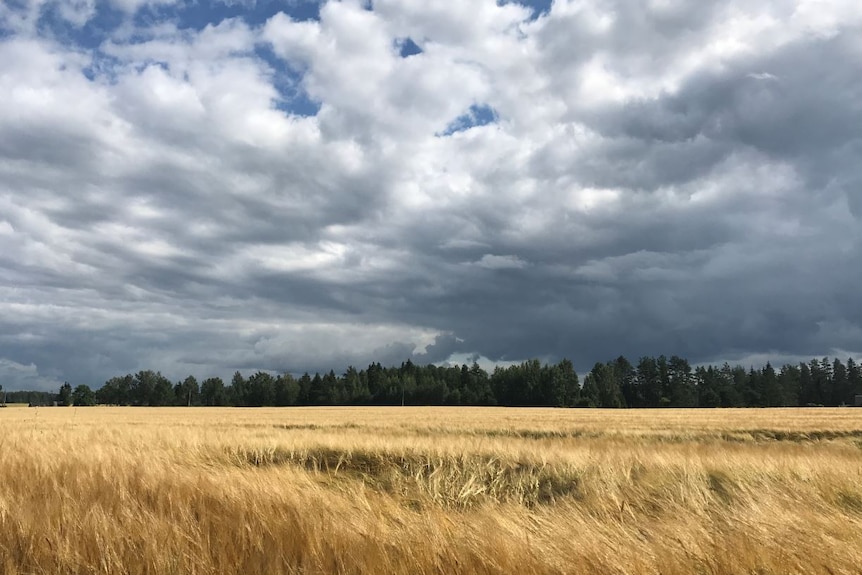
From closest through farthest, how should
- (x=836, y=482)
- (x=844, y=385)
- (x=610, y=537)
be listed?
(x=610, y=537)
(x=836, y=482)
(x=844, y=385)

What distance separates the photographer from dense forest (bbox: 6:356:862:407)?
131250mm

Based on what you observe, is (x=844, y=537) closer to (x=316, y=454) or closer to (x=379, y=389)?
(x=316, y=454)

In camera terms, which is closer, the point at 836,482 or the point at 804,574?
the point at 804,574

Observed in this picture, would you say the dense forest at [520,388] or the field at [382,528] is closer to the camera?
the field at [382,528]

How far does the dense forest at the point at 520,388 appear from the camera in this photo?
431ft

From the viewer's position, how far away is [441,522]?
4.29 m

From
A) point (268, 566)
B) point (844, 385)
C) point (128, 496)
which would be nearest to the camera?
point (268, 566)

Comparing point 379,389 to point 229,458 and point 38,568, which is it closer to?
point 229,458

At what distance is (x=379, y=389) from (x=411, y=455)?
5172 inches

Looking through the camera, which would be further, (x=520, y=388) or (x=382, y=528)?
(x=520, y=388)

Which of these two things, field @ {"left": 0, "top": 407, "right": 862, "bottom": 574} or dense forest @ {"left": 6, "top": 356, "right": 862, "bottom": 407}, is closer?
field @ {"left": 0, "top": 407, "right": 862, "bottom": 574}

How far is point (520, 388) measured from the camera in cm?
13238

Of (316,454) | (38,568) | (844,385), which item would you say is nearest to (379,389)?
(844,385)

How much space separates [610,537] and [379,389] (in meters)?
140
